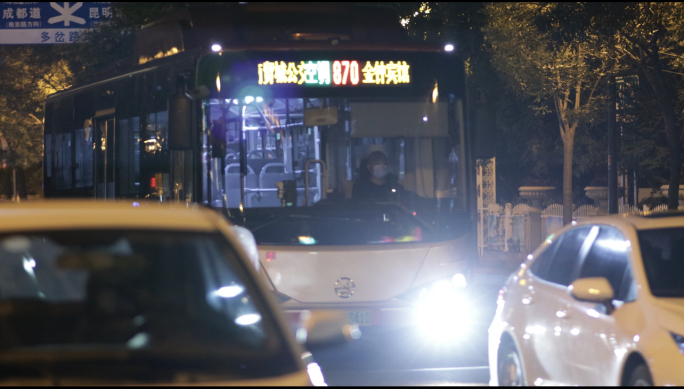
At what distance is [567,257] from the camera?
22.1 ft

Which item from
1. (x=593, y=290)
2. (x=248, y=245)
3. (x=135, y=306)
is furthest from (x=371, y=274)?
(x=135, y=306)

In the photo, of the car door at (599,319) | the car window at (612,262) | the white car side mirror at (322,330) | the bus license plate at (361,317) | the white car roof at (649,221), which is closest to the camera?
the white car side mirror at (322,330)

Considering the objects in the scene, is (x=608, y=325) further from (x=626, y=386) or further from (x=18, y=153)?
(x=18, y=153)

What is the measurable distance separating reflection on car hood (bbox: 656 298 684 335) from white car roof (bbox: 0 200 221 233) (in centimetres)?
251

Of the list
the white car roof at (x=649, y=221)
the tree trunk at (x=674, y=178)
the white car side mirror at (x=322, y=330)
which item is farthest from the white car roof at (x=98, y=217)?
the tree trunk at (x=674, y=178)

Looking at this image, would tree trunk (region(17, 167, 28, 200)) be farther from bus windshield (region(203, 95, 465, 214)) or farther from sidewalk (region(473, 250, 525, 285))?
bus windshield (region(203, 95, 465, 214))

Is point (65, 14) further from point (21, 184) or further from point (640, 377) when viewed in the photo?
point (21, 184)

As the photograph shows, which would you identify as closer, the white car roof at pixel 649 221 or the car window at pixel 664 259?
the car window at pixel 664 259

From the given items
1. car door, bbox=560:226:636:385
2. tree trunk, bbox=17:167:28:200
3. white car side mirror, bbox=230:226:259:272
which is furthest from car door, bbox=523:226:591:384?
tree trunk, bbox=17:167:28:200

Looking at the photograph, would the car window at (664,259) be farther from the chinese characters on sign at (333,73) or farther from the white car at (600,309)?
the chinese characters on sign at (333,73)

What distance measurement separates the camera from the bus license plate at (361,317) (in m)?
9.10

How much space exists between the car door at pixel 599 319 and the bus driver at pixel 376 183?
359 centimetres

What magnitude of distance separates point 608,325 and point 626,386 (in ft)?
1.34

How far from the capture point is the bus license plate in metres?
9.10
